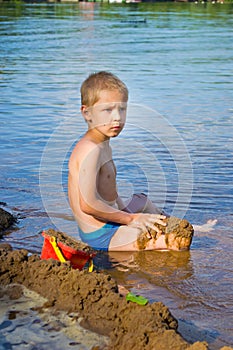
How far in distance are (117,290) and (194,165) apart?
12.4 feet

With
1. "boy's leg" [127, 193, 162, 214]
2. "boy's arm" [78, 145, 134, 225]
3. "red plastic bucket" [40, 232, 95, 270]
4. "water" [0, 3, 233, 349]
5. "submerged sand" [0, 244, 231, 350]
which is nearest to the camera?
"submerged sand" [0, 244, 231, 350]

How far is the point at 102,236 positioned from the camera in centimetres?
461

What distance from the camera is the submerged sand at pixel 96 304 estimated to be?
3.01 meters

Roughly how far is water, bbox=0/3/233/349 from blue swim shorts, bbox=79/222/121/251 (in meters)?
0.22

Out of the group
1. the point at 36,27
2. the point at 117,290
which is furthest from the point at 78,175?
the point at 36,27

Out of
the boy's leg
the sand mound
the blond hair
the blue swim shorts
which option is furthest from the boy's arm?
the sand mound

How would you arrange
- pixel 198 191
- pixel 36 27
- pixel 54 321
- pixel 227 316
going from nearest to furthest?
pixel 54 321 < pixel 227 316 < pixel 198 191 < pixel 36 27

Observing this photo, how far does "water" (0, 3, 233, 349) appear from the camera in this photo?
4156 mm

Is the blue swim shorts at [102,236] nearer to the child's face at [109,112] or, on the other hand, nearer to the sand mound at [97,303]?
the child's face at [109,112]

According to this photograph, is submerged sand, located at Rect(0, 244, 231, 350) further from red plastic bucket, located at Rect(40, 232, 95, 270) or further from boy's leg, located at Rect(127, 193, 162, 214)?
boy's leg, located at Rect(127, 193, 162, 214)

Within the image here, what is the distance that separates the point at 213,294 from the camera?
13.0 feet

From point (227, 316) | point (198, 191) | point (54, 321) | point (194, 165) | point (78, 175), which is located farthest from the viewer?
point (194, 165)

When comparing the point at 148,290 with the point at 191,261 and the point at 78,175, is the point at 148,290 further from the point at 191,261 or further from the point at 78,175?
the point at 78,175

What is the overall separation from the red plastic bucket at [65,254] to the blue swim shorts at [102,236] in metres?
0.64
